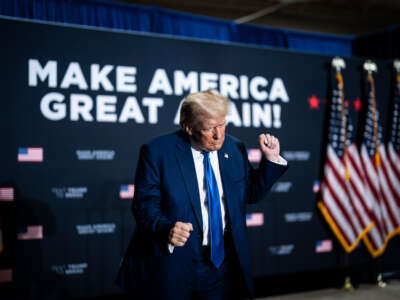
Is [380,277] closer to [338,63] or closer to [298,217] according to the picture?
[298,217]

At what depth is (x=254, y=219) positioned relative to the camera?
3.86m

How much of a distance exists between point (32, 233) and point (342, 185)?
2829 millimetres

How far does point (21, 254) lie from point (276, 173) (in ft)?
7.24

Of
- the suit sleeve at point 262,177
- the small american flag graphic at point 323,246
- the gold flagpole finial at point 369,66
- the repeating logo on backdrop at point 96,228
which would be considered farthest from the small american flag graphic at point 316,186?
the suit sleeve at point 262,177

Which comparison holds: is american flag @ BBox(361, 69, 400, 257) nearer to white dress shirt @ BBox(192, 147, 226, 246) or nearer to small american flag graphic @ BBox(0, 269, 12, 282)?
white dress shirt @ BBox(192, 147, 226, 246)

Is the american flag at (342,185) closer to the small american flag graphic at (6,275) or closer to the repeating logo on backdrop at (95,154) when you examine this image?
the repeating logo on backdrop at (95,154)

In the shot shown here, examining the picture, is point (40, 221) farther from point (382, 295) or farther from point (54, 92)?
point (382, 295)

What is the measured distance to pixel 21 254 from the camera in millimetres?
3139

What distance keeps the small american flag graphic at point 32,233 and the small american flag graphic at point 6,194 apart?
0.84 feet

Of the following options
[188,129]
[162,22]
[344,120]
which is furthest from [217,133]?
[162,22]

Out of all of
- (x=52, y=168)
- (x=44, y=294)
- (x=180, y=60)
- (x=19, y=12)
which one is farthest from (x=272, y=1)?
(x=44, y=294)

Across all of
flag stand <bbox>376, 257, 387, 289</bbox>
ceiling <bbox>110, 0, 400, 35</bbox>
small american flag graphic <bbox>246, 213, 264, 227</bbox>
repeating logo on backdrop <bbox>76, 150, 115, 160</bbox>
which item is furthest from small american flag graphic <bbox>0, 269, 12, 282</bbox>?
ceiling <bbox>110, 0, 400, 35</bbox>

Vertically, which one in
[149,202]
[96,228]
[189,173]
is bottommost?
[96,228]

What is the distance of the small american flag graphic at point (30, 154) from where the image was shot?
3.15 m
